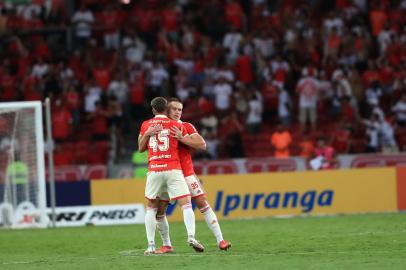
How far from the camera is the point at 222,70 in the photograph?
3259 centimetres

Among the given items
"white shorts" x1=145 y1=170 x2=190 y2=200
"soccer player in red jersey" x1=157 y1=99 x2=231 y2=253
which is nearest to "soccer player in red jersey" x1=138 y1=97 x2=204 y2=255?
"white shorts" x1=145 y1=170 x2=190 y2=200

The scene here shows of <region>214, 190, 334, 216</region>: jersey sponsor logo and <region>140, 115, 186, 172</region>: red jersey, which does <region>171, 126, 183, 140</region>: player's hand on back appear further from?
<region>214, 190, 334, 216</region>: jersey sponsor logo

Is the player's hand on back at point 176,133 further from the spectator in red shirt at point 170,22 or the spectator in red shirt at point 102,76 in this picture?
the spectator in red shirt at point 170,22

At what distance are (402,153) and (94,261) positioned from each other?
1498 centimetres

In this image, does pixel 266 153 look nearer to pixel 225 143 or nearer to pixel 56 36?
pixel 225 143

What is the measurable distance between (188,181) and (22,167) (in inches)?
360

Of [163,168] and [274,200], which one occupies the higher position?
[163,168]

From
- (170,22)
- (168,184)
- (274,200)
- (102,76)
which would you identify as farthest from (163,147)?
(170,22)

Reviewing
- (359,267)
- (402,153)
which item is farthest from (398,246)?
(402,153)

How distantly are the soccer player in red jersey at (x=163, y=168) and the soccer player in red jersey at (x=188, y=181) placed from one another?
16 centimetres

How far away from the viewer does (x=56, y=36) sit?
3572 centimetres

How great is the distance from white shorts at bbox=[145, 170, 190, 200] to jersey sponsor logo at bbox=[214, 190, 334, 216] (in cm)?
1066

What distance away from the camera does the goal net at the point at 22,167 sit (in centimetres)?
2347

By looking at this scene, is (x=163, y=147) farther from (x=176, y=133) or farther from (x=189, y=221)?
(x=189, y=221)
